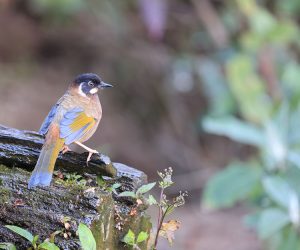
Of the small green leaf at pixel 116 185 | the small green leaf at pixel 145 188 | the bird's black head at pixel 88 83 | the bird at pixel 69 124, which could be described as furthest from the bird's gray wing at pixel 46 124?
the small green leaf at pixel 145 188

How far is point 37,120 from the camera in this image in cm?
780

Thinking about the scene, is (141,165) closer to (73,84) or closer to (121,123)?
(121,123)

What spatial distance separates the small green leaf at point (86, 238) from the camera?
2.44 m

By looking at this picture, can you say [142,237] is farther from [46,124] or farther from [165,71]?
[165,71]

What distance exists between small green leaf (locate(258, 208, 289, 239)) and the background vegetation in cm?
180

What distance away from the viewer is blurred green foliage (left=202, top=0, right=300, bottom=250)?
4.57 m

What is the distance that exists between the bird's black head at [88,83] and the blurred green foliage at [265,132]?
4.86 feet

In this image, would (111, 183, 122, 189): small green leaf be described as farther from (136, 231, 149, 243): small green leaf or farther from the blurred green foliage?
the blurred green foliage

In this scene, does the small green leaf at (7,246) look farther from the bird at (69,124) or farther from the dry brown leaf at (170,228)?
the dry brown leaf at (170,228)

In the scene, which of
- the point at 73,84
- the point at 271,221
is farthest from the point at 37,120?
the point at 73,84

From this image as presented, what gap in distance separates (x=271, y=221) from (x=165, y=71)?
4.30 m

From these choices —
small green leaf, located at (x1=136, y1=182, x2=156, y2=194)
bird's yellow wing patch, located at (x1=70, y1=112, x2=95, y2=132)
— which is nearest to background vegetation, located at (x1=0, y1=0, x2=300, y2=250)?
bird's yellow wing patch, located at (x1=70, y1=112, x2=95, y2=132)

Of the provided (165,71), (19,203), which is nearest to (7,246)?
(19,203)

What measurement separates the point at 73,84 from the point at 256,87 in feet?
9.41
